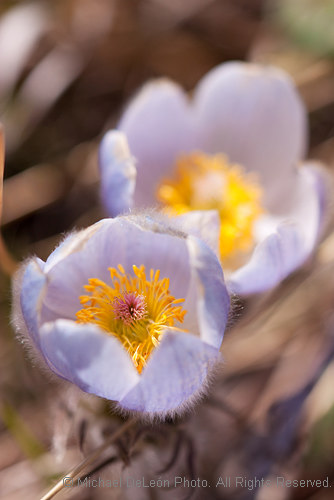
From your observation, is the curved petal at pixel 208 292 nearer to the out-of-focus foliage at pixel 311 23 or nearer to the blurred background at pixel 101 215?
the blurred background at pixel 101 215

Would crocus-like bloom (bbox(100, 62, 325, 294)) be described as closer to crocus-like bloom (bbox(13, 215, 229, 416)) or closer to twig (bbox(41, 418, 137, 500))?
crocus-like bloom (bbox(13, 215, 229, 416))

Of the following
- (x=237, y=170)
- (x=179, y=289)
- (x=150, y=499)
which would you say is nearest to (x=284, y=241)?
(x=179, y=289)

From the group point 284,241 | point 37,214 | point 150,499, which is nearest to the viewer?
point 284,241

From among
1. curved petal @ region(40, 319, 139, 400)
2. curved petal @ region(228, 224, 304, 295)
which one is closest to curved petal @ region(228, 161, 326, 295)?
curved petal @ region(228, 224, 304, 295)

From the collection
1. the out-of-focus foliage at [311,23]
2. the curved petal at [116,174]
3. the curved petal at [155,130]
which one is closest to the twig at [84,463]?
the curved petal at [116,174]

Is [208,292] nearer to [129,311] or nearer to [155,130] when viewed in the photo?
[129,311]

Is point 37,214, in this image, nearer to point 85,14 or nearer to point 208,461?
point 85,14

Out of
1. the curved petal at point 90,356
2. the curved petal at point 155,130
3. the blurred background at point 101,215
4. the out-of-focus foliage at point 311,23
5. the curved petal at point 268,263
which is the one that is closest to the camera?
the curved petal at point 90,356
